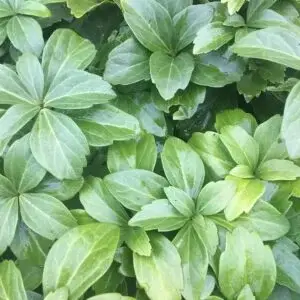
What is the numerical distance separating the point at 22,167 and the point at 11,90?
0.43 feet

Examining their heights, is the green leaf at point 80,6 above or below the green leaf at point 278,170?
above

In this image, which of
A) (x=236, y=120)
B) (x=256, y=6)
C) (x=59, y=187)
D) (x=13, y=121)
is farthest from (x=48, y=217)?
(x=256, y=6)

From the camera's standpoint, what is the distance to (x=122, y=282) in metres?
0.77

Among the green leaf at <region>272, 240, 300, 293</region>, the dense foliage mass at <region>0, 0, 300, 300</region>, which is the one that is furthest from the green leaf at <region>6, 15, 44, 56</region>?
the green leaf at <region>272, 240, 300, 293</region>

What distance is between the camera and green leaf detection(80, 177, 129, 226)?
77 cm

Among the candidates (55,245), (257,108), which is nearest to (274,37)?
(257,108)

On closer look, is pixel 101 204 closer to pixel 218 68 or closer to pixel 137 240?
pixel 137 240

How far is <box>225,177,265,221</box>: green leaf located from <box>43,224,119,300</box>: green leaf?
0.59ft

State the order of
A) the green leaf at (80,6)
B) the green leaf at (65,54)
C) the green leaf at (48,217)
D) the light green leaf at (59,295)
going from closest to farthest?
the light green leaf at (59,295)
the green leaf at (48,217)
the green leaf at (65,54)
the green leaf at (80,6)

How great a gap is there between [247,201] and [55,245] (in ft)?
0.99

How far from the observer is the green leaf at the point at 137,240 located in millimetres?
727

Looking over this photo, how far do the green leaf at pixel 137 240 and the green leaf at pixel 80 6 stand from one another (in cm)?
48

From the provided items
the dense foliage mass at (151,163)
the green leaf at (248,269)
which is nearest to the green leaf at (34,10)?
the dense foliage mass at (151,163)

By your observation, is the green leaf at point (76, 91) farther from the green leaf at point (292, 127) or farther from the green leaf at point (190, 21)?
the green leaf at point (292, 127)
